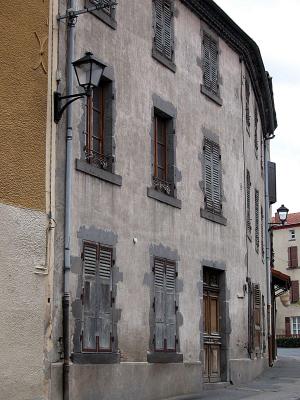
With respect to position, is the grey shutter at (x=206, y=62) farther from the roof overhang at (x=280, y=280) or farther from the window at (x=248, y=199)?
the roof overhang at (x=280, y=280)

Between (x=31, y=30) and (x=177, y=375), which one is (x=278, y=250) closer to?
(x=177, y=375)

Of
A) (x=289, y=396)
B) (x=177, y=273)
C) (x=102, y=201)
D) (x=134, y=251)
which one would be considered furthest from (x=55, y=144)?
(x=289, y=396)

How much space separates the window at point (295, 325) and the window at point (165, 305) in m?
45.9

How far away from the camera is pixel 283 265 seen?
60.2 m

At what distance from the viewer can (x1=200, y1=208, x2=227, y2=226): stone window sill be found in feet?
53.0

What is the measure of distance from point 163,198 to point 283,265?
47.2 m

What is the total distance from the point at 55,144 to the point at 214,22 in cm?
752

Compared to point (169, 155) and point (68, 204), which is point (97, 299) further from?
point (169, 155)

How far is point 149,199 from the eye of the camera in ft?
46.2

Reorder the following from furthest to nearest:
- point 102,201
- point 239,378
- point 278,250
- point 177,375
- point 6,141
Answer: point 278,250, point 239,378, point 177,375, point 102,201, point 6,141

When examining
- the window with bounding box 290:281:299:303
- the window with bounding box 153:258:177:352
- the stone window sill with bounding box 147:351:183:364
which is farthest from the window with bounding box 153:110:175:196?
the window with bounding box 290:281:299:303

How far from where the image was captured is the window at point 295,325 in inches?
2306

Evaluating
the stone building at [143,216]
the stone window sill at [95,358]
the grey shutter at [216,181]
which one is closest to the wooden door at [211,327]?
the stone building at [143,216]

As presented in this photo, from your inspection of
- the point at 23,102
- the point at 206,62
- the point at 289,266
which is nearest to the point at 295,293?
the point at 289,266
